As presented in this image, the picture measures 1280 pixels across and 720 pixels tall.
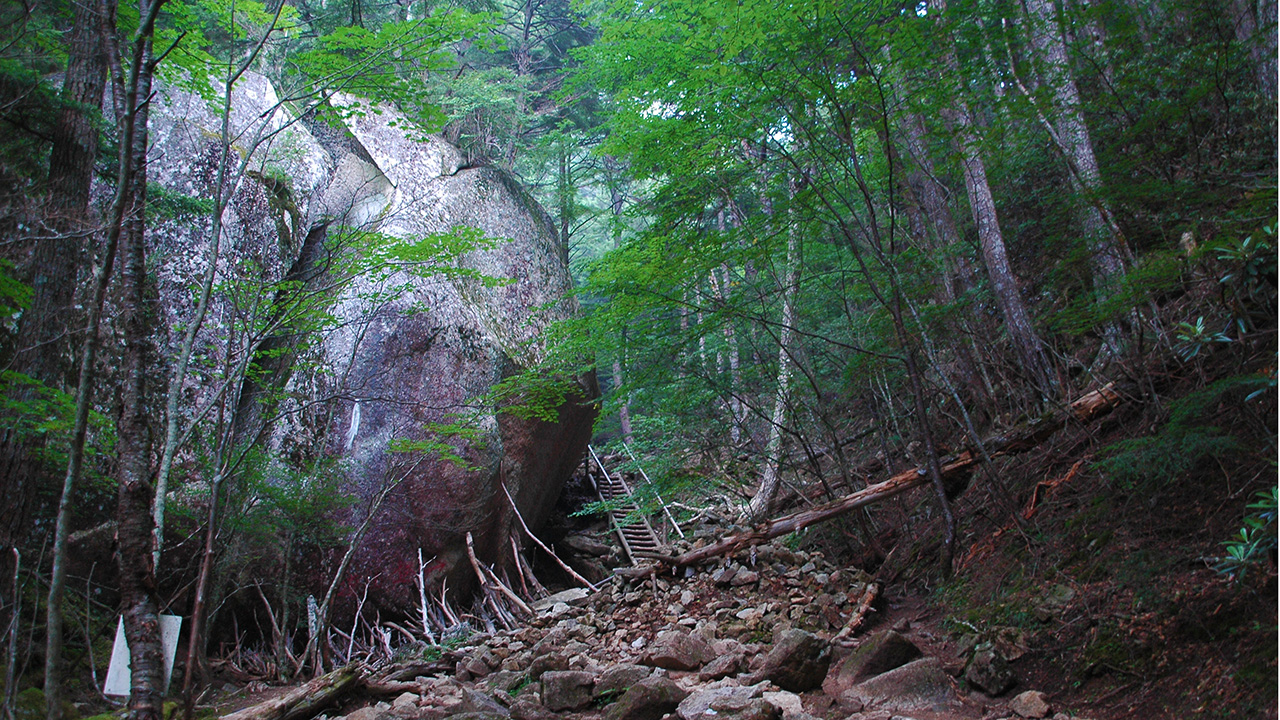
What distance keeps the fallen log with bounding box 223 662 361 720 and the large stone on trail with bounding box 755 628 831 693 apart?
3177 mm

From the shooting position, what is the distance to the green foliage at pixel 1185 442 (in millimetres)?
3129

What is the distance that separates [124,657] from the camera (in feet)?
9.71

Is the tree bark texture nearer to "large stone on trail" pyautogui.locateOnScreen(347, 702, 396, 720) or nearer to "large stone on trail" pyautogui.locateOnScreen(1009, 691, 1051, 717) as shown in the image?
"large stone on trail" pyautogui.locateOnScreen(1009, 691, 1051, 717)

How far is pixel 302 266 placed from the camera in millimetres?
10352

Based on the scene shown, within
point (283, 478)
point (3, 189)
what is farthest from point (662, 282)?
point (3, 189)

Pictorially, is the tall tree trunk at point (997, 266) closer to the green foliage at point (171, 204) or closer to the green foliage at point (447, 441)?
the green foliage at point (447, 441)

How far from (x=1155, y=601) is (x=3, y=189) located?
8.23 m

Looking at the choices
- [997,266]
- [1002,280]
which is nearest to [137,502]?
[1002,280]

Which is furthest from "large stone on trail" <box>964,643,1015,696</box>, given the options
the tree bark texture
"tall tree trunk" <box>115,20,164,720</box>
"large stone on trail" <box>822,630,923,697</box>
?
"tall tree trunk" <box>115,20,164,720</box>

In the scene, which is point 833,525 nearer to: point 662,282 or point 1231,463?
point 662,282

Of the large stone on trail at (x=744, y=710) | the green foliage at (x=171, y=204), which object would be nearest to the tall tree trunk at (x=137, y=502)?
the large stone on trail at (x=744, y=710)

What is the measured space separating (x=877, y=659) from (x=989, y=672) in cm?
71

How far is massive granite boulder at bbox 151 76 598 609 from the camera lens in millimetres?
8375

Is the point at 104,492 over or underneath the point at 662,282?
underneath
